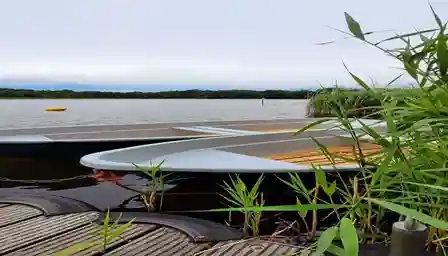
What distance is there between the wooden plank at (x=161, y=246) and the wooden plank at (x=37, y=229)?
43 centimetres

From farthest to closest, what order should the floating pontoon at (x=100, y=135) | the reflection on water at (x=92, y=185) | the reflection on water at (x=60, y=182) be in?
the floating pontoon at (x=100, y=135) < the reflection on water at (x=60, y=182) < the reflection on water at (x=92, y=185)

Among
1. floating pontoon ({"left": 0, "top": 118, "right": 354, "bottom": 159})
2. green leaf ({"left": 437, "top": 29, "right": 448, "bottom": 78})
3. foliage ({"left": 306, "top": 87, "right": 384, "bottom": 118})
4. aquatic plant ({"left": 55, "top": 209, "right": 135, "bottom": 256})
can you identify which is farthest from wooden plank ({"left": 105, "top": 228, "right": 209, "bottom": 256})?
floating pontoon ({"left": 0, "top": 118, "right": 354, "bottom": 159})

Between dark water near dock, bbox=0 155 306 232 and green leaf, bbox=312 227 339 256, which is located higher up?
green leaf, bbox=312 227 339 256

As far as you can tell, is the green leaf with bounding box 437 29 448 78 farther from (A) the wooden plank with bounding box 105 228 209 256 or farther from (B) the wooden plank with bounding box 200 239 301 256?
(A) the wooden plank with bounding box 105 228 209 256

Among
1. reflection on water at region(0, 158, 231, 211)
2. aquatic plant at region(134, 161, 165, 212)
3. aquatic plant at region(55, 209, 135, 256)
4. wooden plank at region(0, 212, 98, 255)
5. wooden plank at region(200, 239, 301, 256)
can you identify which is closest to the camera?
aquatic plant at region(55, 209, 135, 256)

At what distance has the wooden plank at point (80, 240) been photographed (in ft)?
6.88

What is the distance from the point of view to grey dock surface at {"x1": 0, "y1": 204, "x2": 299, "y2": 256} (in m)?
2.09

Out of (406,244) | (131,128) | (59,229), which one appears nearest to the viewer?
(406,244)

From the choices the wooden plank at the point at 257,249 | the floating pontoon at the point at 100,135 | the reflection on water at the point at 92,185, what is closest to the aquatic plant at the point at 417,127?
the wooden plank at the point at 257,249

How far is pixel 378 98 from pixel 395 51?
87 millimetres

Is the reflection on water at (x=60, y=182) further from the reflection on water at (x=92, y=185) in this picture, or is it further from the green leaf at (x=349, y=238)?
the green leaf at (x=349, y=238)

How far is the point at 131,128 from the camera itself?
222 inches

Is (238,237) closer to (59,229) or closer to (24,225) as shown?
(59,229)

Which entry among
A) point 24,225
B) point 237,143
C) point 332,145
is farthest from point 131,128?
point 24,225
